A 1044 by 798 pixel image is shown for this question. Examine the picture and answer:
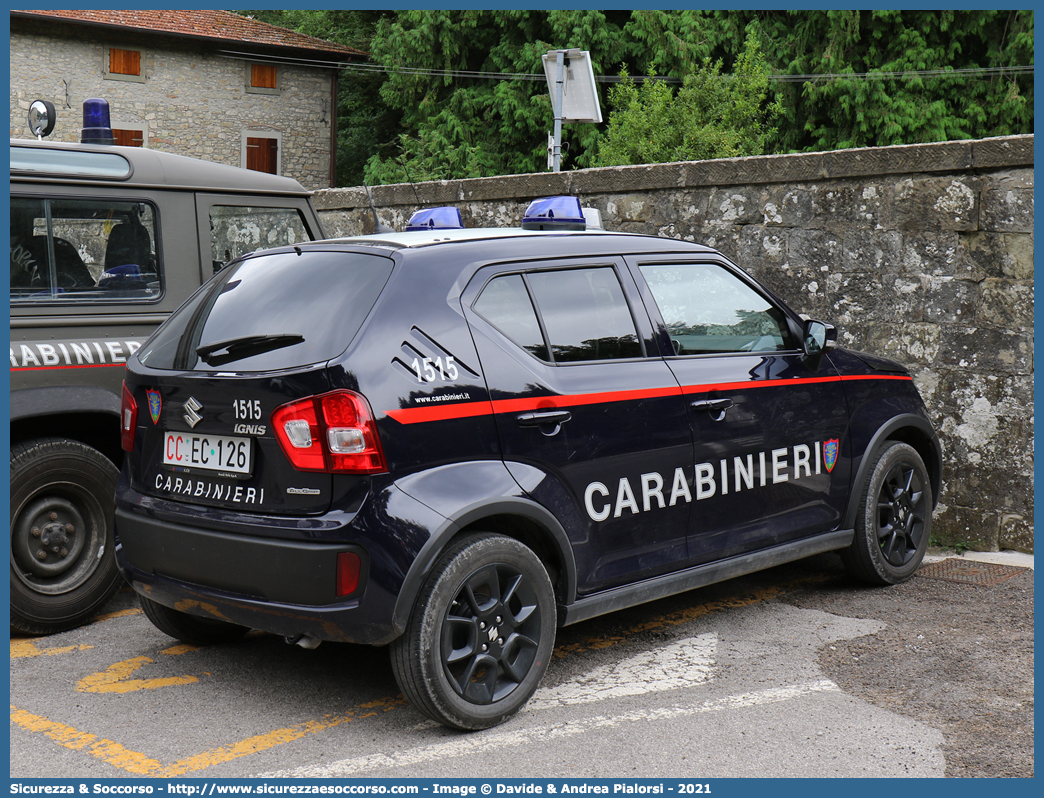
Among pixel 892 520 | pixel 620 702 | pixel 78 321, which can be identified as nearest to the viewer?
pixel 620 702

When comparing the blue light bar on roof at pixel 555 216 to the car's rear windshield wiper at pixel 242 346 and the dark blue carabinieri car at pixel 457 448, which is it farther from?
the car's rear windshield wiper at pixel 242 346

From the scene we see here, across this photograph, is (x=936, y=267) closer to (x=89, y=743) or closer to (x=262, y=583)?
(x=262, y=583)

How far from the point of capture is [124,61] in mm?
29125

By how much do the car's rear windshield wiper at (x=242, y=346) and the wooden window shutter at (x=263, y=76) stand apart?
29963mm

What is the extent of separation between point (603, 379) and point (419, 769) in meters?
1.60

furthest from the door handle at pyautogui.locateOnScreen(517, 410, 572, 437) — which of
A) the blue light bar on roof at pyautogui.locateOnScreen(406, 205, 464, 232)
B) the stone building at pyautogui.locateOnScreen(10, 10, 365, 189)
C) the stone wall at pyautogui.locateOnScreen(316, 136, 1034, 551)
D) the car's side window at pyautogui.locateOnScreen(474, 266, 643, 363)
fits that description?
the stone building at pyautogui.locateOnScreen(10, 10, 365, 189)

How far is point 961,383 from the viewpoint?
6.25 metres

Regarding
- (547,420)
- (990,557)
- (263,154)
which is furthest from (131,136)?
(547,420)

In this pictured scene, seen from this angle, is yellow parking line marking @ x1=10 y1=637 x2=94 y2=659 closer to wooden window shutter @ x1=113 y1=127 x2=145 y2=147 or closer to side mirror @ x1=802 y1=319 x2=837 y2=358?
side mirror @ x1=802 y1=319 x2=837 y2=358

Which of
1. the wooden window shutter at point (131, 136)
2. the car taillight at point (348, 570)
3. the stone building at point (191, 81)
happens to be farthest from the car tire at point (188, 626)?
the wooden window shutter at point (131, 136)

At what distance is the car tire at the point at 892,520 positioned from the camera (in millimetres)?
5250

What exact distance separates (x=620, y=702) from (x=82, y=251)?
323 centimetres

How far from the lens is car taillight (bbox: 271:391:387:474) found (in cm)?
342

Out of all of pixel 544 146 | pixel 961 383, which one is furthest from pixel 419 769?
pixel 544 146
